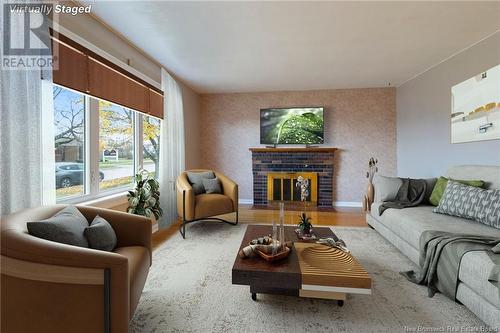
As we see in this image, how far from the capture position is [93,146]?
2.68 m

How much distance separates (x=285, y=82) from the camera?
15.4 feet

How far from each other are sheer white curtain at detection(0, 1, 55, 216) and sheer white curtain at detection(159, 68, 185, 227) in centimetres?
192

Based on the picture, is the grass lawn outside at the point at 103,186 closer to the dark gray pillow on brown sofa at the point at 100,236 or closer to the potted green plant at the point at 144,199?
the potted green plant at the point at 144,199

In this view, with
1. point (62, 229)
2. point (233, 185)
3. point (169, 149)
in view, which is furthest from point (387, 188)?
point (62, 229)

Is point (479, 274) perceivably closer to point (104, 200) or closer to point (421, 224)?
point (421, 224)

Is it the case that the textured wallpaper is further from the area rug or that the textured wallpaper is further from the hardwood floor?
the area rug

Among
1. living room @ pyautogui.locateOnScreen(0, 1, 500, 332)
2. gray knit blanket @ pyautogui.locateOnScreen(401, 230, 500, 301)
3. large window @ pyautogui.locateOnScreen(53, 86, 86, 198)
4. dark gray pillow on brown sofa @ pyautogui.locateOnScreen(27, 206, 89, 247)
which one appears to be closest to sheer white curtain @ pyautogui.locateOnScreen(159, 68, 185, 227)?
living room @ pyautogui.locateOnScreen(0, 1, 500, 332)

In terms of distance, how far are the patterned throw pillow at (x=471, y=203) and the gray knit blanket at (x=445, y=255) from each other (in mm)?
521

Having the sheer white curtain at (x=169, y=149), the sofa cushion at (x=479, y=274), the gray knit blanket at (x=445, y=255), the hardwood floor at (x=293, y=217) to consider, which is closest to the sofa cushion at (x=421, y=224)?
the gray knit blanket at (x=445, y=255)

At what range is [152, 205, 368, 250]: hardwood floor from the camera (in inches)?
142

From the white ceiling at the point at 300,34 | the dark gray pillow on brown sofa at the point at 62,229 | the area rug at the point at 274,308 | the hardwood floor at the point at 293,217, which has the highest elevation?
the white ceiling at the point at 300,34

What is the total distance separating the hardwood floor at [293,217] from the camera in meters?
3.62

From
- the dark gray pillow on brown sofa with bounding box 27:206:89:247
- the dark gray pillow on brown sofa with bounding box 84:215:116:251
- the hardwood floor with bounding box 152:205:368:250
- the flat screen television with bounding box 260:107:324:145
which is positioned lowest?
the hardwood floor with bounding box 152:205:368:250

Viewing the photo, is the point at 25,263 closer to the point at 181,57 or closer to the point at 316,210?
the point at 181,57
